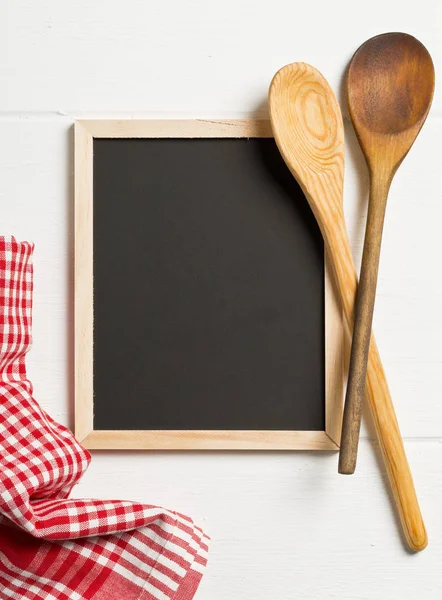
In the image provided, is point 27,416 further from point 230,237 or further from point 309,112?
point 309,112

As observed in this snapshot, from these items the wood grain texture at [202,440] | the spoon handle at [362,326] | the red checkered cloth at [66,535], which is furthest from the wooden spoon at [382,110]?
the red checkered cloth at [66,535]

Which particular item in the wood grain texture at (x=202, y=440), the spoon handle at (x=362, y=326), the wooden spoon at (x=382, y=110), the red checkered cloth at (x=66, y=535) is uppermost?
the wooden spoon at (x=382, y=110)

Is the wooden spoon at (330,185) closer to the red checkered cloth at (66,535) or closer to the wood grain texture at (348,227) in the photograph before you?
the wood grain texture at (348,227)

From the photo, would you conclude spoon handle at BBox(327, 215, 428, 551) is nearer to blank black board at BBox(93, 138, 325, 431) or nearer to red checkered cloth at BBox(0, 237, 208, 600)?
blank black board at BBox(93, 138, 325, 431)

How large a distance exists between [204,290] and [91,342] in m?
0.11

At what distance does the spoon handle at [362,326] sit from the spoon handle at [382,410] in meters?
0.02

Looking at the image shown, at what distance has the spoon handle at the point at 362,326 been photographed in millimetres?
542

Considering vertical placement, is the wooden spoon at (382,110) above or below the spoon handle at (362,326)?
above

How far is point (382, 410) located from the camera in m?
0.57

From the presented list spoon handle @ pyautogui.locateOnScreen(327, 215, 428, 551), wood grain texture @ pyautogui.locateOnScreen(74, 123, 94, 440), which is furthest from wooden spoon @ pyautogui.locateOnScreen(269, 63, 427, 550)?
wood grain texture @ pyautogui.locateOnScreen(74, 123, 94, 440)

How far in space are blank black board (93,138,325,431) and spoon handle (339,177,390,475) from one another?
0.04 meters

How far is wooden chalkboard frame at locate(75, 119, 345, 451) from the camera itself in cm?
58

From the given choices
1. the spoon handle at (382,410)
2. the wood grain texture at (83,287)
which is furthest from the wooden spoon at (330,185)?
the wood grain texture at (83,287)

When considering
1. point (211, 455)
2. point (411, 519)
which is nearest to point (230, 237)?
point (211, 455)
